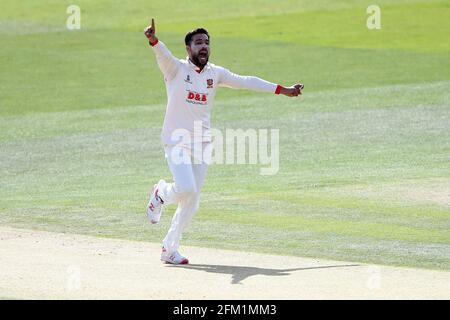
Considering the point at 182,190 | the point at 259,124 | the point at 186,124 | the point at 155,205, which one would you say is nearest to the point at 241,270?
the point at 182,190

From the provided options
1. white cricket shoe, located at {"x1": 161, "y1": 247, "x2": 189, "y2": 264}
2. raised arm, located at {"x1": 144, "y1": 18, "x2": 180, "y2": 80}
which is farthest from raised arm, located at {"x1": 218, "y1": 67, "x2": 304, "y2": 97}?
white cricket shoe, located at {"x1": 161, "y1": 247, "x2": 189, "y2": 264}

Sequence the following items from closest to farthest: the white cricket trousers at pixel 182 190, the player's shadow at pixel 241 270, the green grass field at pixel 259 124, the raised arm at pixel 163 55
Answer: the player's shadow at pixel 241 270 → the raised arm at pixel 163 55 → the white cricket trousers at pixel 182 190 → the green grass field at pixel 259 124

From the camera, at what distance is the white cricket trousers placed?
12.7 m

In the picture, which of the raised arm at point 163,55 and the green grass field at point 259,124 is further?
the green grass field at point 259,124

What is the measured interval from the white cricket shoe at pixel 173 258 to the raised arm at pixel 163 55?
196cm

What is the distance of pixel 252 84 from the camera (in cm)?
1336

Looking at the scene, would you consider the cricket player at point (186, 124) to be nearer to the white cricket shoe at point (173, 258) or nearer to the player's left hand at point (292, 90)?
the white cricket shoe at point (173, 258)

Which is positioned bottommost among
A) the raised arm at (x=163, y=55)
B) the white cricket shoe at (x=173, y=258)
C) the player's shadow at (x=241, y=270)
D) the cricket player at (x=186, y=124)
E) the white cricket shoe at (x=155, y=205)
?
the player's shadow at (x=241, y=270)

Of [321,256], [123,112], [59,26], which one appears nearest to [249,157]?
[123,112]

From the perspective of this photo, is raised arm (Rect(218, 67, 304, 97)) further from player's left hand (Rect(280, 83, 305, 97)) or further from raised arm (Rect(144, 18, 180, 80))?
raised arm (Rect(144, 18, 180, 80))

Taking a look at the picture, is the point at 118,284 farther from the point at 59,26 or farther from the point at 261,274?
the point at 59,26

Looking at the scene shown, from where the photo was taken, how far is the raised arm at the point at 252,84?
13234 mm

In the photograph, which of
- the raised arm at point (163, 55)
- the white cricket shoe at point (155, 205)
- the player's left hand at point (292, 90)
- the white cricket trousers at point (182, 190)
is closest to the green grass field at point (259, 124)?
the white cricket shoe at point (155, 205)

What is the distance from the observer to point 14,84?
94.0 feet
